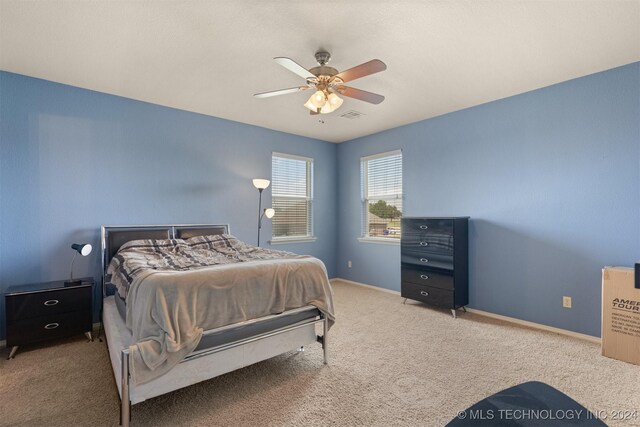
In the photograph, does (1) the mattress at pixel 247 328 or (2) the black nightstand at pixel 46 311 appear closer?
(1) the mattress at pixel 247 328

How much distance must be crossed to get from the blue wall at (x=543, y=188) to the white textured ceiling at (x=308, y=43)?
35 centimetres

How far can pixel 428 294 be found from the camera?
395cm

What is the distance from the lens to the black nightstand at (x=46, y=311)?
8.68ft

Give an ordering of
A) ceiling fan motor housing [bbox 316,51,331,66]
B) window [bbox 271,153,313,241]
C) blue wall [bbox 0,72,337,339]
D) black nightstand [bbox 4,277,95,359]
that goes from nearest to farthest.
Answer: ceiling fan motor housing [bbox 316,51,331,66]
black nightstand [bbox 4,277,95,359]
blue wall [bbox 0,72,337,339]
window [bbox 271,153,313,241]

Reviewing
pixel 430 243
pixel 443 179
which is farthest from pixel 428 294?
pixel 443 179

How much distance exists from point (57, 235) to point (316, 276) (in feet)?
9.09

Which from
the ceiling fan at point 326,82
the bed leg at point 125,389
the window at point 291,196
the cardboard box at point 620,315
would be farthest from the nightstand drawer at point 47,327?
the cardboard box at point 620,315

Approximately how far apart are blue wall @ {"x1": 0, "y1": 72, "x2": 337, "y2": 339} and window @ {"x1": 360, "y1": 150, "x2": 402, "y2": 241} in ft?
5.92

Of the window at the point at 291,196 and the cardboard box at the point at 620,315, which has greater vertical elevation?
the window at the point at 291,196

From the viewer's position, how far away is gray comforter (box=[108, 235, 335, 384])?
69.8 inches

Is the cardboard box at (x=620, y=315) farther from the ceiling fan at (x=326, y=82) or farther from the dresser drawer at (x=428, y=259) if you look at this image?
the ceiling fan at (x=326, y=82)

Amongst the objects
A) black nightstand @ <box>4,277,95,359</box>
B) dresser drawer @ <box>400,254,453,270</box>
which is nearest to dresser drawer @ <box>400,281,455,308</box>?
dresser drawer @ <box>400,254,453,270</box>

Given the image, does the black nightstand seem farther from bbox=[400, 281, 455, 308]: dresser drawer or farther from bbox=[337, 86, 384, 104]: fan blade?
bbox=[400, 281, 455, 308]: dresser drawer

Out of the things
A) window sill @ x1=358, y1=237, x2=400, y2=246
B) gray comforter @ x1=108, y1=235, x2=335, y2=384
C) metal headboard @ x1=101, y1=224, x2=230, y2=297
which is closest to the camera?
gray comforter @ x1=108, y1=235, x2=335, y2=384
